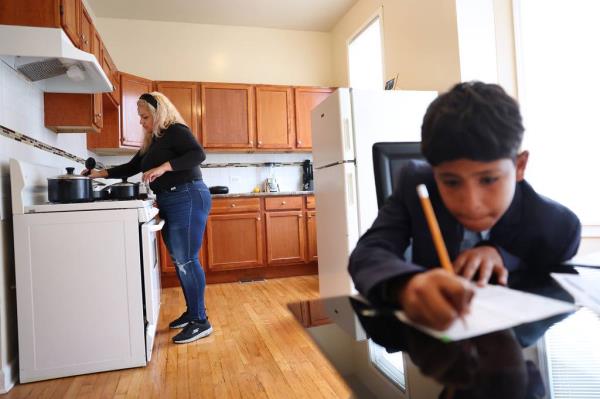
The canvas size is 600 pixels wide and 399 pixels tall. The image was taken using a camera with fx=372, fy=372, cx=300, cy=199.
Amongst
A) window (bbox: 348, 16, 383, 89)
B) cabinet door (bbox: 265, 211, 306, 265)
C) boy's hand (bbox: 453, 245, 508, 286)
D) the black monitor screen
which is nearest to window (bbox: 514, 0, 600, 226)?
window (bbox: 348, 16, 383, 89)

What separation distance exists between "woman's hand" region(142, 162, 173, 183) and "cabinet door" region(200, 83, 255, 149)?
1.95m

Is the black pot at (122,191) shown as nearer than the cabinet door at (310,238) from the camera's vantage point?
Yes

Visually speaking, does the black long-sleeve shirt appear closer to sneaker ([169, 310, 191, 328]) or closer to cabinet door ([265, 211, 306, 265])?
sneaker ([169, 310, 191, 328])

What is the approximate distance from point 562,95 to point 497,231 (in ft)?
6.82

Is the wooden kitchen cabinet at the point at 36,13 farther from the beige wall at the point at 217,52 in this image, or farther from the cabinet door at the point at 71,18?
the beige wall at the point at 217,52

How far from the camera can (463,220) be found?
59 cm

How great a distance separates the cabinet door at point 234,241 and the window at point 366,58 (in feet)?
6.18

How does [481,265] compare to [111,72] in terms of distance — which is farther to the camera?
[111,72]

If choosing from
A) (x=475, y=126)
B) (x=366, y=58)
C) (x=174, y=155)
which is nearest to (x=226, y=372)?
(x=174, y=155)

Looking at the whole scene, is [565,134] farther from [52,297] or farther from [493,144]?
[52,297]

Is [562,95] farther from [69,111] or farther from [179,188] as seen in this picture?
[69,111]

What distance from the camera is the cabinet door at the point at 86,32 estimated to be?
7.44ft

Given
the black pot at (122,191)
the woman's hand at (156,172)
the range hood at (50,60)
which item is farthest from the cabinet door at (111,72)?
the woman's hand at (156,172)

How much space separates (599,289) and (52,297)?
76.9 inches
